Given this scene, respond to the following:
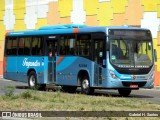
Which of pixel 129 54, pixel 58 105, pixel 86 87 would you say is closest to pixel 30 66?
pixel 86 87

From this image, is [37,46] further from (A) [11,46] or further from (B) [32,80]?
(A) [11,46]

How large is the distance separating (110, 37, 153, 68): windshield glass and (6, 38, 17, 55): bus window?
313 inches

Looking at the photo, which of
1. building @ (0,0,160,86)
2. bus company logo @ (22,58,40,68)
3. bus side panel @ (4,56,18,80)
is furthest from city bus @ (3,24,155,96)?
building @ (0,0,160,86)

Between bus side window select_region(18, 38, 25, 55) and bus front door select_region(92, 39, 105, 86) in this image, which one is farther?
bus side window select_region(18, 38, 25, 55)

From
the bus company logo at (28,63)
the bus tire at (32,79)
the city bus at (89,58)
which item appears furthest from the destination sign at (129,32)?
the bus tire at (32,79)

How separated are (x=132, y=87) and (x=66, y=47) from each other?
4.10 m

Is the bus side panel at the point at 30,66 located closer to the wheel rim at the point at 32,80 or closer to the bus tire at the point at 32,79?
the bus tire at the point at 32,79

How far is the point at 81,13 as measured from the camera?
122ft

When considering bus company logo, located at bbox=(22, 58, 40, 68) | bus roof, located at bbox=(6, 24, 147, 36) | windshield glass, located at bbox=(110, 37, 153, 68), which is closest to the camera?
windshield glass, located at bbox=(110, 37, 153, 68)

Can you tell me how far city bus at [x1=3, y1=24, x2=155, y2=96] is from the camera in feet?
73.0

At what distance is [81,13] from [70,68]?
43.7 ft

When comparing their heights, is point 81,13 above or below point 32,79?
above

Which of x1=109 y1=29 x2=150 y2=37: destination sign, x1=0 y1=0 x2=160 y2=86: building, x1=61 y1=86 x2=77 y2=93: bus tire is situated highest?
x1=0 y1=0 x2=160 y2=86: building

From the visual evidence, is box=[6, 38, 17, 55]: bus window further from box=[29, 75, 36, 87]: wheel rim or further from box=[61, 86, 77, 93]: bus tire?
box=[61, 86, 77, 93]: bus tire
